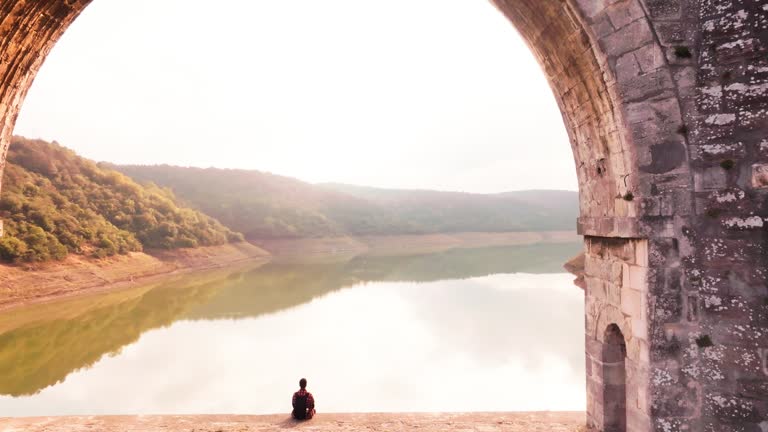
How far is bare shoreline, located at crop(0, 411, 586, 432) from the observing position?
6.33 meters

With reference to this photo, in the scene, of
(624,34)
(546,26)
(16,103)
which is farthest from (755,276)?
(16,103)

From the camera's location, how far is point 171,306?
25219 millimetres

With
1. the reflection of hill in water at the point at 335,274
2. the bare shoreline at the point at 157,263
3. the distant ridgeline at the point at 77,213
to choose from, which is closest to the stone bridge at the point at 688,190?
the reflection of hill in water at the point at 335,274

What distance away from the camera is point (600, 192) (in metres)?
4.79

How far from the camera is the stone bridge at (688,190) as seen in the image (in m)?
3.83

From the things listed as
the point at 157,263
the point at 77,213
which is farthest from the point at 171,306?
the point at 77,213

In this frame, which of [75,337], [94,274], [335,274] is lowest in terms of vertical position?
[75,337]

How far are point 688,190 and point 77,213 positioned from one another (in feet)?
127

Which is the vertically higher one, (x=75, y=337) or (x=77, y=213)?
(x=77, y=213)

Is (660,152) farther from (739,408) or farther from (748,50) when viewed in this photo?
(739,408)

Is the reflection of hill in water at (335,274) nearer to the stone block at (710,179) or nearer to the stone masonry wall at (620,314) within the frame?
the stone masonry wall at (620,314)

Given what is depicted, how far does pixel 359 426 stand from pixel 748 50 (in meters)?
5.68

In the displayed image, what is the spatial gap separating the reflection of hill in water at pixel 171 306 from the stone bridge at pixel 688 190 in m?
15.1

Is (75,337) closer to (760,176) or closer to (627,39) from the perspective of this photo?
(627,39)
